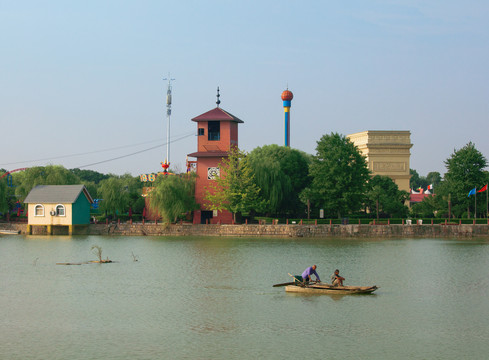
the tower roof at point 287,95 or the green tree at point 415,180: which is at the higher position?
the tower roof at point 287,95

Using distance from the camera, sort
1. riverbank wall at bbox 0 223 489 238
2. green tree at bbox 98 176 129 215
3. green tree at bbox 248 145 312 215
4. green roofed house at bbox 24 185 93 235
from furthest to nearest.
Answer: green tree at bbox 98 176 129 215 → green tree at bbox 248 145 312 215 → green roofed house at bbox 24 185 93 235 → riverbank wall at bbox 0 223 489 238

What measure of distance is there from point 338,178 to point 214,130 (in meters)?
14.7

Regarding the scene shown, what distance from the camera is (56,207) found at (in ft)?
221

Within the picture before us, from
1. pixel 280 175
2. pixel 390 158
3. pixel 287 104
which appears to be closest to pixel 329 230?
pixel 280 175

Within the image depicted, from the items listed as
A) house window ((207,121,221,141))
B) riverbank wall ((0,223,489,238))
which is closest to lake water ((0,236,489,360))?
riverbank wall ((0,223,489,238))

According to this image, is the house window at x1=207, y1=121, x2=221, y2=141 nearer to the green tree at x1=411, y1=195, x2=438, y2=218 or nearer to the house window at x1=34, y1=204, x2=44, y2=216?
the house window at x1=34, y1=204, x2=44, y2=216

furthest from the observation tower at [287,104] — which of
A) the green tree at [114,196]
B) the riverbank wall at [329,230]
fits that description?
the riverbank wall at [329,230]

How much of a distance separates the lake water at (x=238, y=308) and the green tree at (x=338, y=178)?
1954 cm

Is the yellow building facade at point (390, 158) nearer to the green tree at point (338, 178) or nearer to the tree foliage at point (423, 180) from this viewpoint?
the green tree at point (338, 178)

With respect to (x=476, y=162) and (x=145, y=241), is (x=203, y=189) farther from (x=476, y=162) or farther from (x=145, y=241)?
(x=476, y=162)

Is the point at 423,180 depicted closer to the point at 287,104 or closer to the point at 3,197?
the point at 287,104

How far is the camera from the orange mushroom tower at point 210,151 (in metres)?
68.9

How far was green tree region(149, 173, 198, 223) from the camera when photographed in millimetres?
65688

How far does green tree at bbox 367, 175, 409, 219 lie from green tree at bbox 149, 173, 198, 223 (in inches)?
789
